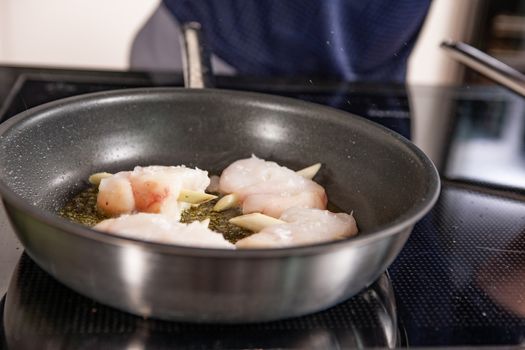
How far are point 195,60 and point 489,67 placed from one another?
497 mm

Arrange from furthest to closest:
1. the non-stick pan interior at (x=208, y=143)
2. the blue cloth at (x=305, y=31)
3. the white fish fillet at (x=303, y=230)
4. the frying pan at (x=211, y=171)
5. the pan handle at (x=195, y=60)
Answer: the blue cloth at (x=305, y=31) < the pan handle at (x=195, y=60) < the non-stick pan interior at (x=208, y=143) < the white fish fillet at (x=303, y=230) < the frying pan at (x=211, y=171)

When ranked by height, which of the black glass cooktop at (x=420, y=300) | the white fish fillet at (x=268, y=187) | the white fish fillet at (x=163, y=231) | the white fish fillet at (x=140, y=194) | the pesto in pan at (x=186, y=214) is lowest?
the black glass cooktop at (x=420, y=300)

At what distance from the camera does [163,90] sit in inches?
40.1

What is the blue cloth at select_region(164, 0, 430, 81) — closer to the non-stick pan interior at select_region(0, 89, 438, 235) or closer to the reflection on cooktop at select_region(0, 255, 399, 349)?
the non-stick pan interior at select_region(0, 89, 438, 235)

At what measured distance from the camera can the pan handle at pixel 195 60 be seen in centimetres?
114

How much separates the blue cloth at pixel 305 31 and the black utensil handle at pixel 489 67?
0.29 m

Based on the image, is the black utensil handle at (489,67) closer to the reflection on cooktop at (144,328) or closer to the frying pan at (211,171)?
the frying pan at (211,171)

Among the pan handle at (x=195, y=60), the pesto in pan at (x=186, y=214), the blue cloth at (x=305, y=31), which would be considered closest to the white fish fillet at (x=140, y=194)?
the pesto in pan at (x=186, y=214)

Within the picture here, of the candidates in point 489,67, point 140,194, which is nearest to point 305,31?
point 489,67

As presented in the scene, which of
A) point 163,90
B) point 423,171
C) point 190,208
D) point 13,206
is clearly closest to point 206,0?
point 163,90

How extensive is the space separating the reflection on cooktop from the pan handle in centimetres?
48

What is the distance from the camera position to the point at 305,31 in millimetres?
1575

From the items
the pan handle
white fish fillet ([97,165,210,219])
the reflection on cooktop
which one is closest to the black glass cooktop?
the reflection on cooktop

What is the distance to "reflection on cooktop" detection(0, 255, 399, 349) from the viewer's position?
26.0 inches
